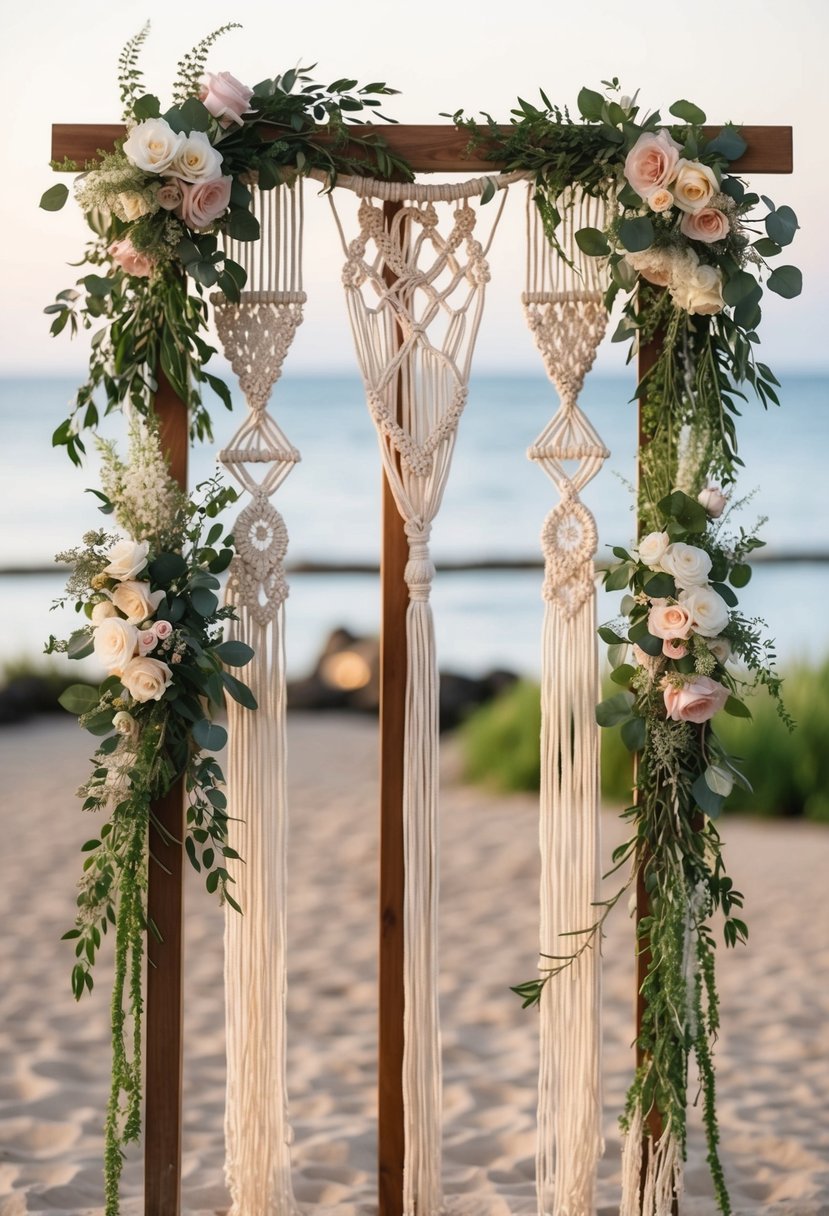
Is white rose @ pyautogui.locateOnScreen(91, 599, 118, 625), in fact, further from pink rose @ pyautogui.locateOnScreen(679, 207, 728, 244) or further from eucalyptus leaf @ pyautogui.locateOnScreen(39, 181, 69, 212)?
pink rose @ pyautogui.locateOnScreen(679, 207, 728, 244)

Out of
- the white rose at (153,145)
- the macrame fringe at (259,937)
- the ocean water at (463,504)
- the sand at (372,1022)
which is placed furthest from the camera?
the ocean water at (463,504)

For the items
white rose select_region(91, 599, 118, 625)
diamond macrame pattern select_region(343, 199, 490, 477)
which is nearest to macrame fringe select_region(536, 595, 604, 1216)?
diamond macrame pattern select_region(343, 199, 490, 477)

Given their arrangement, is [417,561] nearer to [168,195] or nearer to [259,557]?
[259,557]

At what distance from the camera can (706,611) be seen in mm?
2098

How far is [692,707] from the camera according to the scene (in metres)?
2.11

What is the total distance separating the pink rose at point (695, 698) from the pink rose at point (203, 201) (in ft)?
3.53

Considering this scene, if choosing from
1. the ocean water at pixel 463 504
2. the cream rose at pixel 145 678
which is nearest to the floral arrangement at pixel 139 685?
the cream rose at pixel 145 678

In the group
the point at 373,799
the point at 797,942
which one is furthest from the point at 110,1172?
the point at 373,799

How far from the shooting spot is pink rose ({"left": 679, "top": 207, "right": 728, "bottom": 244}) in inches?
81.5

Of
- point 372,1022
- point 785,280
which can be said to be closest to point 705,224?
point 785,280

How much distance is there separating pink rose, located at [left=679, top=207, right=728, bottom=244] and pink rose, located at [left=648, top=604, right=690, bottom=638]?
60 cm

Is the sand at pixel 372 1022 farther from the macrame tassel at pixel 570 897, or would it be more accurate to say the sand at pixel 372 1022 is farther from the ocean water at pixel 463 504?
the ocean water at pixel 463 504

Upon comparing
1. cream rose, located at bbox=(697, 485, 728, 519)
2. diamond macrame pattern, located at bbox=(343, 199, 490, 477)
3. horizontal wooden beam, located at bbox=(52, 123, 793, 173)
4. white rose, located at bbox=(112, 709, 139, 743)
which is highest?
horizontal wooden beam, located at bbox=(52, 123, 793, 173)

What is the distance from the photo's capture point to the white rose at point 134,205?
6.77 ft
